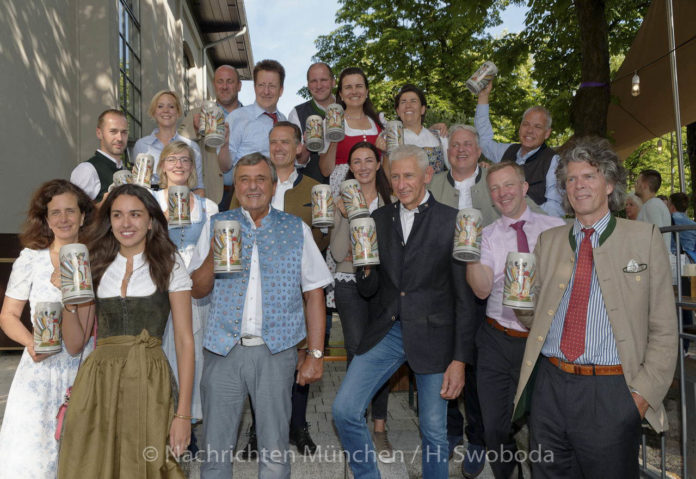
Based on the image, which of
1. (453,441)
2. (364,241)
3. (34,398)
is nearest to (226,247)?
(364,241)

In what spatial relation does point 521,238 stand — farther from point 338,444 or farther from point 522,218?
point 338,444

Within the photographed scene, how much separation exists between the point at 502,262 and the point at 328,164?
163 centimetres

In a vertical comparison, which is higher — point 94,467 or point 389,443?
point 94,467

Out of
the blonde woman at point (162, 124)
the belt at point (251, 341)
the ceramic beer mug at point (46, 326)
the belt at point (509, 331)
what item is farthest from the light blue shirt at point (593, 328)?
the blonde woman at point (162, 124)

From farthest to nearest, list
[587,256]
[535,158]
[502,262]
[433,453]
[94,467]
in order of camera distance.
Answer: [535,158] < [502,262] < [433,453] < [587,256] < [94,467]

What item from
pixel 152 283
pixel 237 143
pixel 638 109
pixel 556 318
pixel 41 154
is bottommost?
pixel 556 318

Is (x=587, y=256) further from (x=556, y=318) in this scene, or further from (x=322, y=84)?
(x=322, y=84)

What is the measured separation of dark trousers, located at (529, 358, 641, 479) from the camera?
98.3 inches

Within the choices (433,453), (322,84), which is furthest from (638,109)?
(433,453)

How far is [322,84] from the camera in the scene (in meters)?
4.83

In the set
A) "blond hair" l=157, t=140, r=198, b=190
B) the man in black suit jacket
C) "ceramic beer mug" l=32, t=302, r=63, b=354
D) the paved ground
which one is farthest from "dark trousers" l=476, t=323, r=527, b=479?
"ceramic beer mug" l=32, t=302, r=63, b=354

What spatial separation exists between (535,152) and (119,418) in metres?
3.76

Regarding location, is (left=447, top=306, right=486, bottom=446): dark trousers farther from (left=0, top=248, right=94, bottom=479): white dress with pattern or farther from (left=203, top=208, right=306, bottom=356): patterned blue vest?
(left=0, top=248, right=94, bottom=479): white dress with pattern

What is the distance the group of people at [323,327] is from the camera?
8.24 feet
